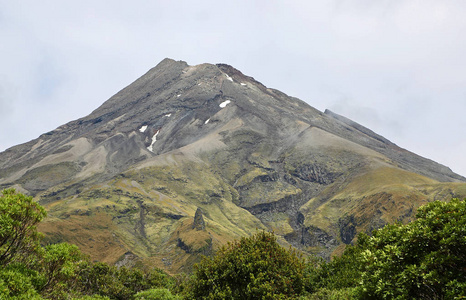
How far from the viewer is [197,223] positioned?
173m

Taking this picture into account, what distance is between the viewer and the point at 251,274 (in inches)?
1070

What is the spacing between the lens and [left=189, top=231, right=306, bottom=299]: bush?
89.1 feet

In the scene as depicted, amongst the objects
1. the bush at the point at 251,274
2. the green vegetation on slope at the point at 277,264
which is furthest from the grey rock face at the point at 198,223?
the bush at the point at 251,274

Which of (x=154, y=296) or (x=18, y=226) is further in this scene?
(x=154, y=296)

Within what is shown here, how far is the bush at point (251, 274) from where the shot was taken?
89.1ft

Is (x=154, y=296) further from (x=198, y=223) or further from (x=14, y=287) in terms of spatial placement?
(x=198, y=223)

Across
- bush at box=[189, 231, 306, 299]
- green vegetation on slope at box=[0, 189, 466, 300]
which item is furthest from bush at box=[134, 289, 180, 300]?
green vegetation on slope at box=[0, 189, 466, 300]

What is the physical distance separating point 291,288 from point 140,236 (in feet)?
550

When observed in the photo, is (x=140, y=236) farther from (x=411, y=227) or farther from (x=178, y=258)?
(x=411, y=227)

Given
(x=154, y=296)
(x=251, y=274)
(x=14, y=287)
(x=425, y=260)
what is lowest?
(x=154, y=296)

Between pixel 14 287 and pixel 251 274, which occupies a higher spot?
pixel 14 287

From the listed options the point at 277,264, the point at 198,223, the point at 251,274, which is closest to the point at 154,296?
the point at 251,274

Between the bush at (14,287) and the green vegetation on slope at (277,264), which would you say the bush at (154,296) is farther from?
the bush at (14,287)

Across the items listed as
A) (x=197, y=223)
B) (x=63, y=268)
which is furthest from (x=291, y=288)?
(x=197, y=223)
